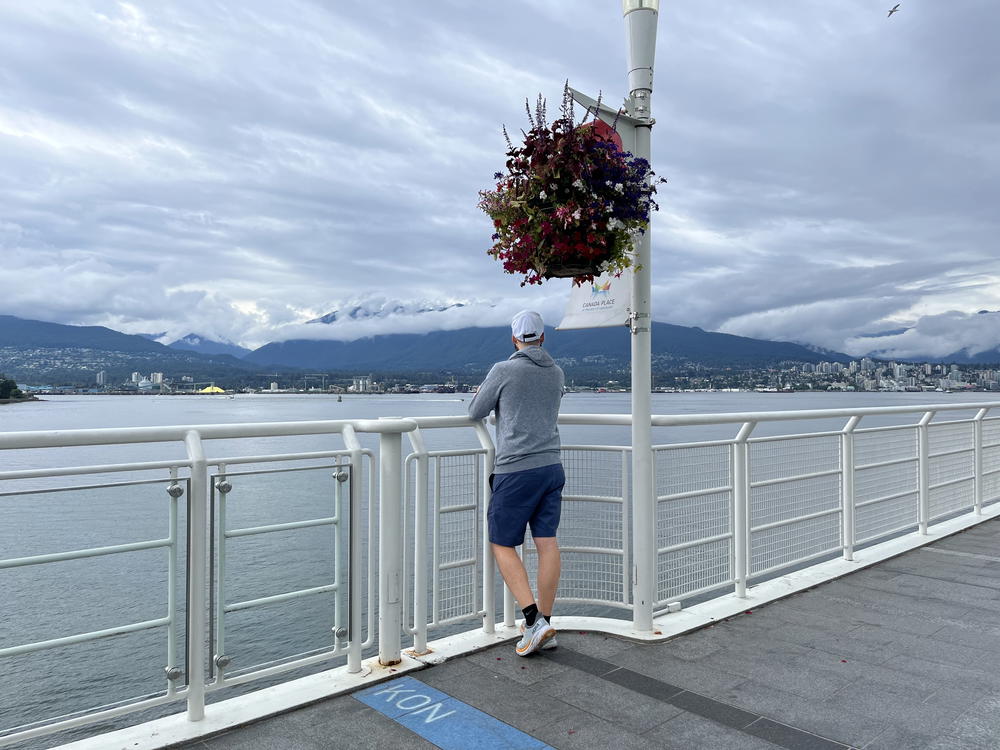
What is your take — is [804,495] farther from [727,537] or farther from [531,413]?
[531,413]

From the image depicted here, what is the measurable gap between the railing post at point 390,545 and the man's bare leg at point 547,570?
27.0 inches

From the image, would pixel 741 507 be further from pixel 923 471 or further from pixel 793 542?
pixel 923 471

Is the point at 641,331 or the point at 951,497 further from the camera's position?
the point at 951,497

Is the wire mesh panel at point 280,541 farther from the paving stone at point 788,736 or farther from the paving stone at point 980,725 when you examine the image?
the paving stone at point 980,725

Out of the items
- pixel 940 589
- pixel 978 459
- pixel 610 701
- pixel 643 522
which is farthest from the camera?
pixel 978 459

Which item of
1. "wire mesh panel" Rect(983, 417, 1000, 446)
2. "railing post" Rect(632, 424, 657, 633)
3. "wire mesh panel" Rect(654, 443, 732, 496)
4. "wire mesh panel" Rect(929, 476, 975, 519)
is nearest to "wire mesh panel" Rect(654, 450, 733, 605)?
"wire mesh panel" Rect(654, 443, 732, 496)

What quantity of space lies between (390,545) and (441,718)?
0.85m

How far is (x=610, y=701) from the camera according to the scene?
3.08 metres

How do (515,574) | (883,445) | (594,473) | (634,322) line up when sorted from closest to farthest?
(515,574) → (634,322) → (594,473) → (883,445)

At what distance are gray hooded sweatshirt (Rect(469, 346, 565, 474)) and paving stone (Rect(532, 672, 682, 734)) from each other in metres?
0.98

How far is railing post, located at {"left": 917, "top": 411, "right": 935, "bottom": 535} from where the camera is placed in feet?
20.8

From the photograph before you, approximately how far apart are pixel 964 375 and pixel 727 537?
297 ft

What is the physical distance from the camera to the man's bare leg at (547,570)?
3672mm

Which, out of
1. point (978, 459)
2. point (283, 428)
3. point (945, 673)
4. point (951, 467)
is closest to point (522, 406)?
point (283, 428)
